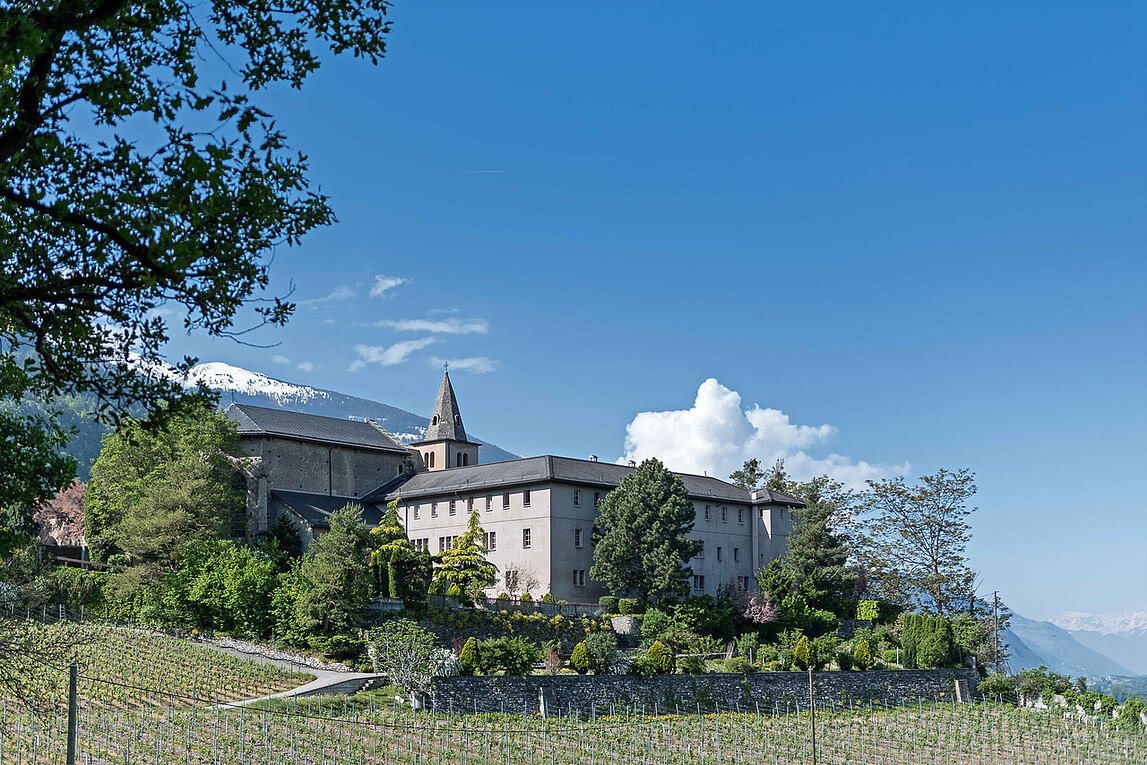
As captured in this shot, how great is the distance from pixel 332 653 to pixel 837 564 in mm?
30019

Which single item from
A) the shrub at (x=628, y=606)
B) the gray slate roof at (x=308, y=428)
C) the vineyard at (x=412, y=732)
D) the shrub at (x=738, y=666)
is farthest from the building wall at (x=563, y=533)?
the vineyard at (x=412, y=732)

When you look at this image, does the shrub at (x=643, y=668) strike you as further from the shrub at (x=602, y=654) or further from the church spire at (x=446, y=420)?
the church spire at (x=446, y=420)

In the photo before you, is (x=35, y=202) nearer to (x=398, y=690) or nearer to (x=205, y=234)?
(x=205, y=234)

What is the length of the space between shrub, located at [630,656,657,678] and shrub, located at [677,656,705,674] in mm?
1901

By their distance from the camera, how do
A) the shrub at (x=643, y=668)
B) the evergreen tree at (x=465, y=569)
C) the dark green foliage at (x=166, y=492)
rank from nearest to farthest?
1. the shrub at (x=643, y=668)
2. the dark green foliage at (x=166, y=492)
3. the evergreen tree at (x=465, y=569)

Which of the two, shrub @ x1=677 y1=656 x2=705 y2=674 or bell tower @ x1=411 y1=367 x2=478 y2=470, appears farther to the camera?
bell tower @ x1=411 y1=367 x2=478 y2=470

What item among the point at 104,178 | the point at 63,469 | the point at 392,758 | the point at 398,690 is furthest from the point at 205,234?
the point at 398,690

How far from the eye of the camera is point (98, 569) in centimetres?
5284

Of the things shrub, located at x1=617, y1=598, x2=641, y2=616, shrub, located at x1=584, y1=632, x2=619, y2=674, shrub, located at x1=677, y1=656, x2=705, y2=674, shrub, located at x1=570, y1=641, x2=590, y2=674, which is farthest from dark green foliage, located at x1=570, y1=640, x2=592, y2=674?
shrub, located at x1=617, y1=598, x2=641, y2=616

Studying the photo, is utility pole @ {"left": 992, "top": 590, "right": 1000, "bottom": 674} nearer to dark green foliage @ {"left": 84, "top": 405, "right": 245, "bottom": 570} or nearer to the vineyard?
the vineyard

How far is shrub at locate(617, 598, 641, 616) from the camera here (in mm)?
51500

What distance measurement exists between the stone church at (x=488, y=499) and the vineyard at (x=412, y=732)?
14.9 meters

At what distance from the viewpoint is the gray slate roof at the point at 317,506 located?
5422 cm

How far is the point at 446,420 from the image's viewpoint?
69.0 m
